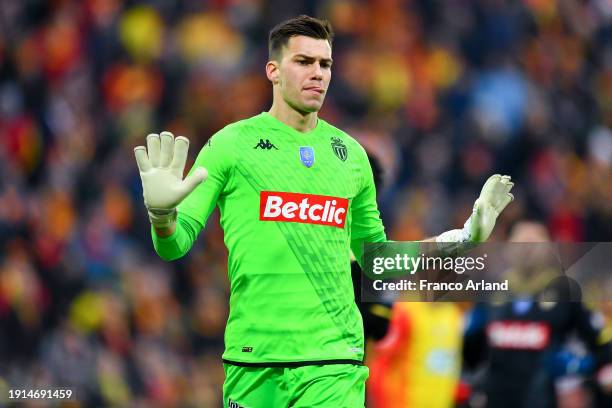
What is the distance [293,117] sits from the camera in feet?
14.6

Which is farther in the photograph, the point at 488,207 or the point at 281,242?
the point at 488,207

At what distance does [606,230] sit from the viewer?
10.2 m

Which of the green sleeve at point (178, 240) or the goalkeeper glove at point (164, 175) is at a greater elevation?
the goalkeeper glove at point (164, 175)

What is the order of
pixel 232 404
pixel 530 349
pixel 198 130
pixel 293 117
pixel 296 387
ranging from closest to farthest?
pixel 296 387, pixel 232 404, pixel 293 117, pixel 530 349, pixel 198 130

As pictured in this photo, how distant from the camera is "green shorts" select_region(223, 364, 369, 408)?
13.4 feet

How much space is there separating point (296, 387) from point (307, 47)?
4.50ft

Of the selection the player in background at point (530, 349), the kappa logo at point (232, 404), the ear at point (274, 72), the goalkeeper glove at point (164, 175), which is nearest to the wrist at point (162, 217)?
the goalkeeper glove at point (164, 175)

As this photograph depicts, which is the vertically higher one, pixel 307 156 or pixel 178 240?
pixel 307 156

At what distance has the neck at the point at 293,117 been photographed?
14.6 feet

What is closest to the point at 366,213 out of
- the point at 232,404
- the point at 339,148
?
the point at 339,148

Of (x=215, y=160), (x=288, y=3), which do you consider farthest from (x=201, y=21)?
(x=215, y=160)

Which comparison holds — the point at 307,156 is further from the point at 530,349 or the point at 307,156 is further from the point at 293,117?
the point at 530,349

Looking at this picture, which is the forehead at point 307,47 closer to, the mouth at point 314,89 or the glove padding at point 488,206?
the mouth at point 314,89

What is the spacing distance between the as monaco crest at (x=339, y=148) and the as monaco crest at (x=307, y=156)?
0.43ft
